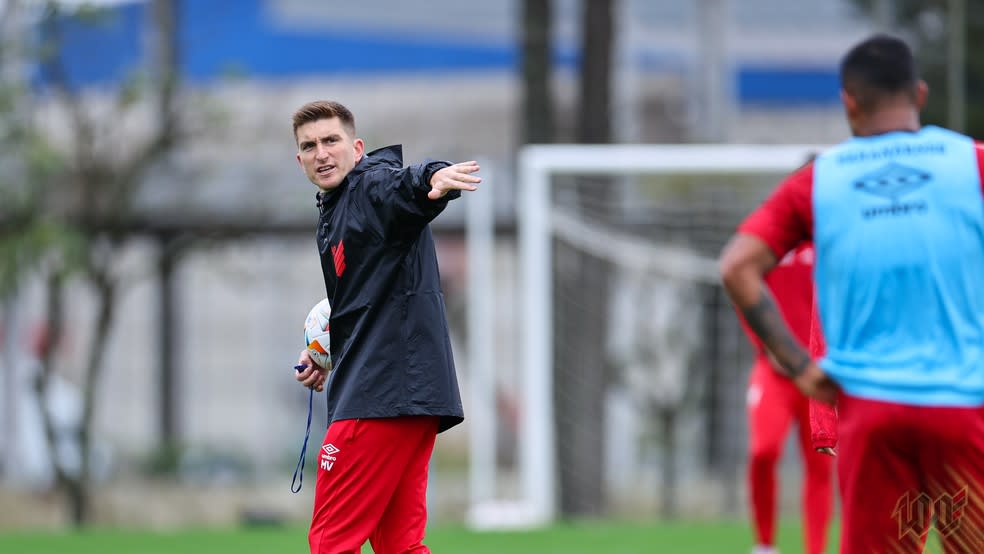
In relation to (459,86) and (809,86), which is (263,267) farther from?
(809,86)

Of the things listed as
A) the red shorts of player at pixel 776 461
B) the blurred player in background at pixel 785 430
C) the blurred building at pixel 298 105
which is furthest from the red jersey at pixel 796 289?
the blurred building at pixel 298 105

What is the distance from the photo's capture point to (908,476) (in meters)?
3.43

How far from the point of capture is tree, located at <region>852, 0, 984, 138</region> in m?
11.6

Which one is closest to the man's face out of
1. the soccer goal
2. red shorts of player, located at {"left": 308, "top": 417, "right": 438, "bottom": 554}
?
red shorts of player, located at {"left": 308, "top": 417, "right": 438, "bottom": 554}

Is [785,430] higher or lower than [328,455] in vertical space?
lower

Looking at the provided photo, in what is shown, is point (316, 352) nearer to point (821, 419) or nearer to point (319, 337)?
point (319, 337)

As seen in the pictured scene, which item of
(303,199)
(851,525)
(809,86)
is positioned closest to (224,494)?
(303,199)

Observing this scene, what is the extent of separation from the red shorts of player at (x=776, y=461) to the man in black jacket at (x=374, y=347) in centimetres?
309

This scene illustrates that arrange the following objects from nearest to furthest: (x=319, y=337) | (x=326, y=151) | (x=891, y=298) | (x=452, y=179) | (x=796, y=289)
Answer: (x=891, y=298) < (x=452, y=179) < (x=326, y=151) < (x=319, y=337) < (x=796, y=289)

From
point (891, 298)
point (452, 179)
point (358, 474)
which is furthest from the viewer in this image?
point (358, 474)

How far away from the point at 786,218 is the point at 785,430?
12.8 feet

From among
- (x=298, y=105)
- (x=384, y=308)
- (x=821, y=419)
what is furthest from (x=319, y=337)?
(x=298, y=105)

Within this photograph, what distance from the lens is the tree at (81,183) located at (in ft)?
40.4

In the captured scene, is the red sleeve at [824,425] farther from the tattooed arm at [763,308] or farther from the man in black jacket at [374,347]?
the man in black jacket at [374,347]
